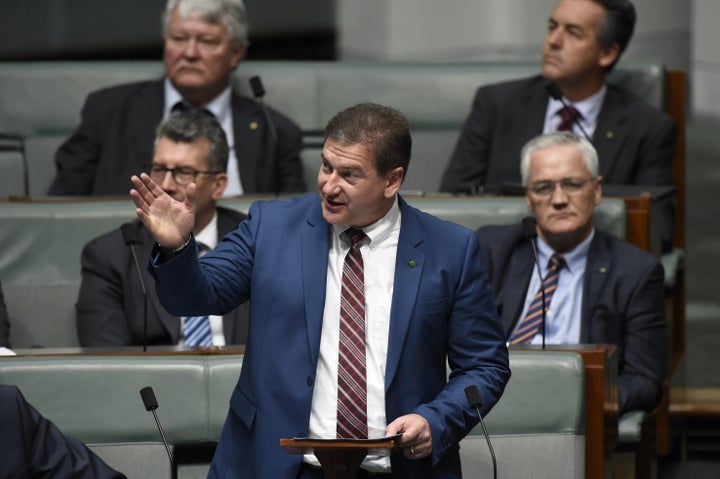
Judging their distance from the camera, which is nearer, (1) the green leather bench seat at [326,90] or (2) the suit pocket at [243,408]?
(2) the suit pocket at [243,408]

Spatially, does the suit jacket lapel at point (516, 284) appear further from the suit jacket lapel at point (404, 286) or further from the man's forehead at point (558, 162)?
the suit jacket lapel at point (404, 286)

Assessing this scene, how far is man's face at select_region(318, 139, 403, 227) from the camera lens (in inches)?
83.1

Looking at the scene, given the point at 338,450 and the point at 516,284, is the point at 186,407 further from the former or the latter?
the point at 516,284

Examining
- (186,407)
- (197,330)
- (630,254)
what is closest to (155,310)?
(197,330)

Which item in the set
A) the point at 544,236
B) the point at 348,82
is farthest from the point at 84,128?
the point at 544,236

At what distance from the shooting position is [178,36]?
3910 mm

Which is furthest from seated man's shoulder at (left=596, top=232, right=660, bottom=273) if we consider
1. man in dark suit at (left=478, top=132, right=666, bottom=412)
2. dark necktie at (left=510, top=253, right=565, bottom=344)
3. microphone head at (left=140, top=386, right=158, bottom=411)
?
microphone head at (left=140, top=386, right=158, bottom=411)

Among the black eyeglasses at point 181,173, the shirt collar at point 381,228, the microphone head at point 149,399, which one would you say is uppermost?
the shirt collar at point 381,228

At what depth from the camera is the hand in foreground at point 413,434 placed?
2004 mm

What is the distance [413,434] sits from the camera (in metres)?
2.01

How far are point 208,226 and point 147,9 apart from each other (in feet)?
10.9

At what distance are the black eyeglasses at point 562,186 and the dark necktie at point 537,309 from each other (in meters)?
0.14

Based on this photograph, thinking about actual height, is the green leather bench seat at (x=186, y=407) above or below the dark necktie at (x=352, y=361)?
below

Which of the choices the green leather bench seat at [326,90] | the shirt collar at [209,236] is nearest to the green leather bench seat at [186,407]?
the shirt collar at [209,236]
